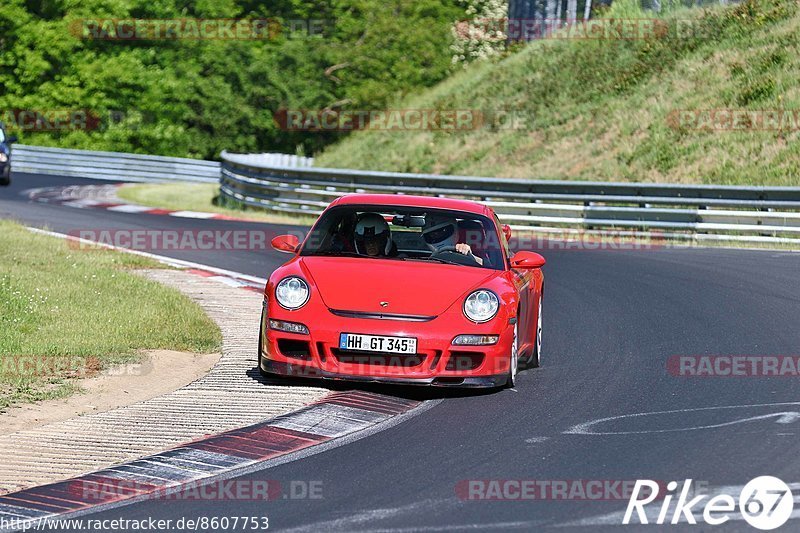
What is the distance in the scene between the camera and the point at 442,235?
33.0 feet

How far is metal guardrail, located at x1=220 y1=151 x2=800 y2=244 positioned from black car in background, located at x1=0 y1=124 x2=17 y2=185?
8142 millimetres

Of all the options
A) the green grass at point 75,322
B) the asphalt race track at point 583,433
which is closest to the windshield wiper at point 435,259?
the asphalt race track at point 583,433

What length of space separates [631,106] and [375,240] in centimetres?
2669

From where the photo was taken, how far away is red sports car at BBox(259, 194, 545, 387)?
8.74m

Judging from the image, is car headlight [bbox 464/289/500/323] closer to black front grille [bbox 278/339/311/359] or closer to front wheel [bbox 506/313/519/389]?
front wheel [bbox 506/313/519/389]

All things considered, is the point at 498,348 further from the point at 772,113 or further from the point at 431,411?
the point at 772,113

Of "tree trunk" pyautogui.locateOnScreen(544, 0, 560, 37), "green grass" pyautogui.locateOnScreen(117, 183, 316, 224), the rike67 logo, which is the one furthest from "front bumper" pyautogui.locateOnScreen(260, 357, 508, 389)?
"tree trunk" pyautogui.locateOnScreen(544, 0, 560, 37)

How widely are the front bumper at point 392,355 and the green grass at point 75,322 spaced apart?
1605mm

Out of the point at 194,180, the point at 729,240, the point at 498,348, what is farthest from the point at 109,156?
the point at 498,348

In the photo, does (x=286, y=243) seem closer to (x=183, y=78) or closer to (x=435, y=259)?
(x=435, y=259)

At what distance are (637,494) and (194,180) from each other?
39332 mm

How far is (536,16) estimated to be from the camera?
160 ft

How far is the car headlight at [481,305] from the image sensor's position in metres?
8.95

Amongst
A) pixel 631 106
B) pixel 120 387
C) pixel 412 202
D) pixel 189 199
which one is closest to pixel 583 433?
pixel 412 202
